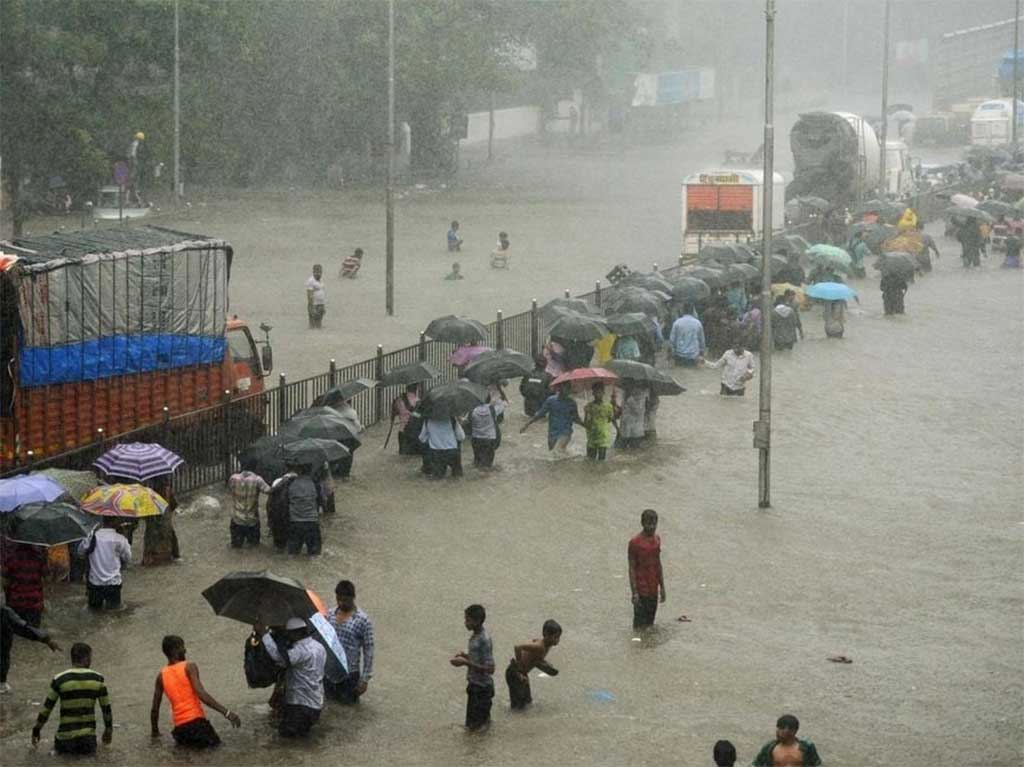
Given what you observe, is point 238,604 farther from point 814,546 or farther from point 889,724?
point 814,546

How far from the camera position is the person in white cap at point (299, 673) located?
13.2 m

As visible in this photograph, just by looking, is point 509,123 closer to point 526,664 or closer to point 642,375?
point 642,375

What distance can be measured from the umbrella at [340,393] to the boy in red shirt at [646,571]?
6416 mm

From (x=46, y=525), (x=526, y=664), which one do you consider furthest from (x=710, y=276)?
(x=526, y=664)

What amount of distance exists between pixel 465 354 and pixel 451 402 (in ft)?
13.1

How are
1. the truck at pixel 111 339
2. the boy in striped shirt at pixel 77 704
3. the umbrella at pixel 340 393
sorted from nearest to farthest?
1. the boy in striped shirt at pixel 77 704
2. the truck at pixel 111 339
3. the umbrella at pixel 340 393

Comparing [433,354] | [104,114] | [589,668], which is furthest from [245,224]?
[589,668]

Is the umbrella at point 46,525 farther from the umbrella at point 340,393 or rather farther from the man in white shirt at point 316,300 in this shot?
the man in white shirt at point 316,300

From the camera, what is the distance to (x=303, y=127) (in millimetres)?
64688

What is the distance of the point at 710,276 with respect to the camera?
32.5m

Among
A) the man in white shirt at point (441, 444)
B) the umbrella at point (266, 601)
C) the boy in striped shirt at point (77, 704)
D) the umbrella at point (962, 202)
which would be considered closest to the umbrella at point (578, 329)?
the man in white shirt at point (441, 444)

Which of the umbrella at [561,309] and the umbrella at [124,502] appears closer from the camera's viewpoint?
the umbrella at [124,502]

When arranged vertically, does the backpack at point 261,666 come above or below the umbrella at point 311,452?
below

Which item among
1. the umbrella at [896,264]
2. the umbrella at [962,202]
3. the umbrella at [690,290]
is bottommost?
the umbrella at [690,290]
